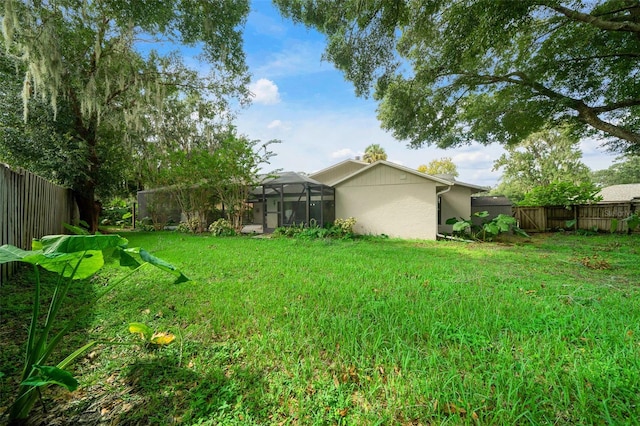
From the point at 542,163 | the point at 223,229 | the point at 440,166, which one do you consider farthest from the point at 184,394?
the point at 440,166

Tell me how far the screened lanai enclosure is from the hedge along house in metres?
0.85

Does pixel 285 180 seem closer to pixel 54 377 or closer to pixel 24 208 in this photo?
pixel 24 208

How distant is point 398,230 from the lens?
32.9ft

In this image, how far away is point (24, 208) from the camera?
384cm

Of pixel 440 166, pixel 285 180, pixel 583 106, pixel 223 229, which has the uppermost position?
pixel 440 166

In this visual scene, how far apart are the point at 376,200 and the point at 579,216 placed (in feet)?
32.5

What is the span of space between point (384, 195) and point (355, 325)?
8.49 m

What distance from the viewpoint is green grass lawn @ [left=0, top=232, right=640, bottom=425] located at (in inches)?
54.7

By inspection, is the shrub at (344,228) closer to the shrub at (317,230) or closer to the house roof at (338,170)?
the shrub at (317,230)

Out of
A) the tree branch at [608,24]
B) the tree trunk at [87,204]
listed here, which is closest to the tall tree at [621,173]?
the tree branch at [608,24]

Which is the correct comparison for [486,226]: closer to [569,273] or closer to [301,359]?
[569,273]

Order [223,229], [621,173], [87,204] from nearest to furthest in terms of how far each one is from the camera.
A: [87,204]
[223,229]
[621,173]

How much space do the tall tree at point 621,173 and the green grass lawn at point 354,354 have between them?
38.9 metres

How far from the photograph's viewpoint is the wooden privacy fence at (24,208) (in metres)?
3.18
